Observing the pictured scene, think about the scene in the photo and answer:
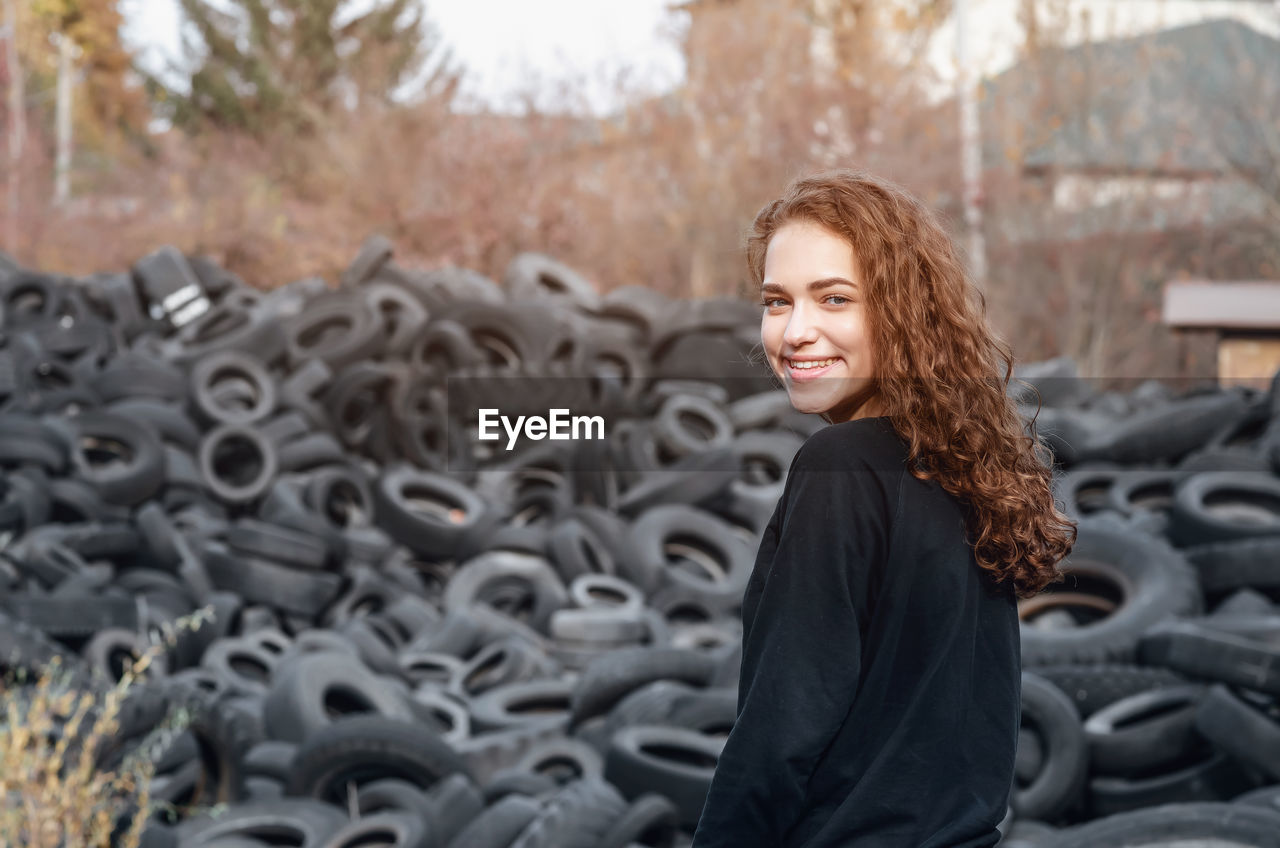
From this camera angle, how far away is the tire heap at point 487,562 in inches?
181

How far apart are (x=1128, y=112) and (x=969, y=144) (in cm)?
476

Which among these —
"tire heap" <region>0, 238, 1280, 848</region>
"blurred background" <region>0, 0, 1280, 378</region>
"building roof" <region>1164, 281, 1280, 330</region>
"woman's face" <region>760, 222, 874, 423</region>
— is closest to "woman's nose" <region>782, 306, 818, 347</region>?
"woman's face" <region>760, 222, 874, 423</region>

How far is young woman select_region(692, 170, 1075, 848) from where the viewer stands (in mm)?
1306

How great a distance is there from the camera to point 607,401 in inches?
392

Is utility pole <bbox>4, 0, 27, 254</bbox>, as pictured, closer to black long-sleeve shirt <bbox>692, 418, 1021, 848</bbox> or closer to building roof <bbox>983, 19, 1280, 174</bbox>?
building roof <bbox>983, 19, 1280, 174</bbox>

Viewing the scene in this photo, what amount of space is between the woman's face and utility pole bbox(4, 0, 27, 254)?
27079 millimetres

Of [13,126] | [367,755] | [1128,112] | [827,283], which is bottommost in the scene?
[367,755]

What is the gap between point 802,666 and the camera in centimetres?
130

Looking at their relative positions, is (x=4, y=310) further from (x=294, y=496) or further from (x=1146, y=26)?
(x=1146, y=26)

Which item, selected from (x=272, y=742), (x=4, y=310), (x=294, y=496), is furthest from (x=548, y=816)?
(x=4, y=310)

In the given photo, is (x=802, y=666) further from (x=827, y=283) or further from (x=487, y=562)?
(x=487, y=562)

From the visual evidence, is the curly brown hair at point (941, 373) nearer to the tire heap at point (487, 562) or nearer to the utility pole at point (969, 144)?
the tire heap at point (487, 562)

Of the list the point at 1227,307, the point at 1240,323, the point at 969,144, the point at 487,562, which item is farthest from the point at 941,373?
the point at 969,144

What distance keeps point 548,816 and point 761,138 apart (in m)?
17.7
